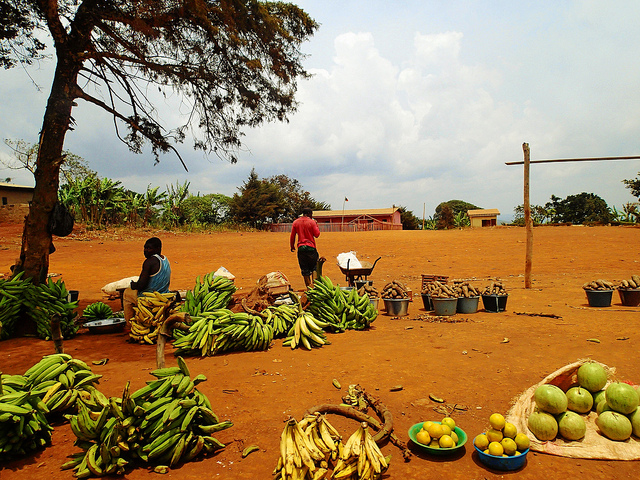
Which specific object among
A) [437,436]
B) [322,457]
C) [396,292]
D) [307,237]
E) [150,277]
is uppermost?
[307,237]

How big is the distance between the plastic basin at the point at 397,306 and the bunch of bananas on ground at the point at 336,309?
44.6 inches

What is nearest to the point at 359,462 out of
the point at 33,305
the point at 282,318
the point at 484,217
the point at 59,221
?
the point at 282,318

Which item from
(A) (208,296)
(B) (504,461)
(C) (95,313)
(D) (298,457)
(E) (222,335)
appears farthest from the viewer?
(C) (95,313)

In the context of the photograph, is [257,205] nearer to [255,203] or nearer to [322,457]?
[255,203]

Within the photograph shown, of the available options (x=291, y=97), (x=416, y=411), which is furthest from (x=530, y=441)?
(x=291, y=97)

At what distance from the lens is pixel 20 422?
2809 mm

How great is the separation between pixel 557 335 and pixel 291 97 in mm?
7480

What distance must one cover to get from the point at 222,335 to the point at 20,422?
9.17 ft

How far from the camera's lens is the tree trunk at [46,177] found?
22.5 ft

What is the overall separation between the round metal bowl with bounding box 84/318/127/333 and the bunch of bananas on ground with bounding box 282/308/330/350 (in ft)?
10.7

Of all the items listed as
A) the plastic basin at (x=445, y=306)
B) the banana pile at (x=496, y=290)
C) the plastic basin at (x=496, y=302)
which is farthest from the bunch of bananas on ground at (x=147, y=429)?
the banana pile at (x=496, y=290)

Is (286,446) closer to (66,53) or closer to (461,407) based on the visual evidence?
(461,407)

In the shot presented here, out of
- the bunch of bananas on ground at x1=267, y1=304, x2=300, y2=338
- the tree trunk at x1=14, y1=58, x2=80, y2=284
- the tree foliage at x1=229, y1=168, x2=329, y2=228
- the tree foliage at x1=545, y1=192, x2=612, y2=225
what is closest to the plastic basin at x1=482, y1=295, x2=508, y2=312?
the bunch of bananas on ground at x1=267, y1=304, x2=300, y2=338

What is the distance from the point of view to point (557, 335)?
6.01 metres
